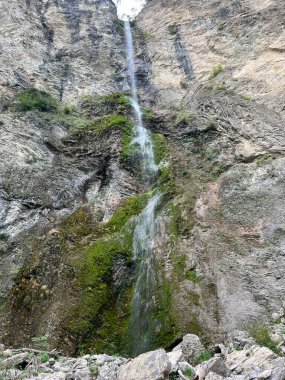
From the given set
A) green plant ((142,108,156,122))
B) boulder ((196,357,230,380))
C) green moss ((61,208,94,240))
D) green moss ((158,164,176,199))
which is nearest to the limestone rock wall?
green plant ((142,108,156,122))

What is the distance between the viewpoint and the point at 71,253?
1278 cm

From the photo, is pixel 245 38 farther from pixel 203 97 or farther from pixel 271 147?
pixel 271 147

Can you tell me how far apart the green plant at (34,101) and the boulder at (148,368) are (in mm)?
16228

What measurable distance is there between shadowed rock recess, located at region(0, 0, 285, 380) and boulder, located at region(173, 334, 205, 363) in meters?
0.04

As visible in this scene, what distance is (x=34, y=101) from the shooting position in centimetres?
2161

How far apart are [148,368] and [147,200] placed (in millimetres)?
8428

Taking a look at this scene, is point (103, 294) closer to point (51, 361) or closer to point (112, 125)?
point (51, 361)

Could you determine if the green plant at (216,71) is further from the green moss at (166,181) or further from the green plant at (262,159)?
the green moss at (166,181)

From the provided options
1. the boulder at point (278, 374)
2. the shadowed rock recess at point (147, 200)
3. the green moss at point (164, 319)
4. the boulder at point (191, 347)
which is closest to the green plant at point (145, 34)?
the shadowed rock recess at point (147, 200)

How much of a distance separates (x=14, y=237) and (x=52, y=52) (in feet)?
52.4

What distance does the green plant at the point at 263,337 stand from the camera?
29.8 ft

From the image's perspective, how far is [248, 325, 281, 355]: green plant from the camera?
29.8 feet

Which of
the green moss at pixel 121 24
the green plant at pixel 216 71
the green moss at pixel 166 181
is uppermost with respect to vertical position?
the green moss at pixel 121 24

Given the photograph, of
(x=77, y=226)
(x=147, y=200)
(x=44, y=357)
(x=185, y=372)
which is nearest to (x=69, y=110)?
(x=147, y=200)
